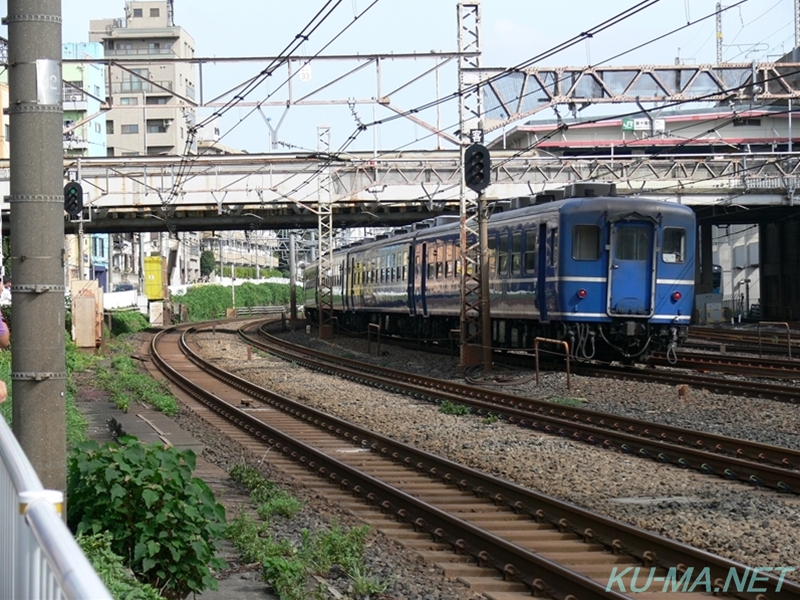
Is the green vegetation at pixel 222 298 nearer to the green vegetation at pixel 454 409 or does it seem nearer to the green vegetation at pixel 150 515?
the green vegetation at pixel 454 409

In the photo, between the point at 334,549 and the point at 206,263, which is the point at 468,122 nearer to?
the point at 334,549

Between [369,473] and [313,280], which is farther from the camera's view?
[313,280]

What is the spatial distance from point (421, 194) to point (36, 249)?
35606 mm

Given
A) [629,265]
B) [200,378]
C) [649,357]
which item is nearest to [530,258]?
[629,265]

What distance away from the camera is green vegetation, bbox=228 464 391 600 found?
22.0 feet

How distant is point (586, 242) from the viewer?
69.5ft

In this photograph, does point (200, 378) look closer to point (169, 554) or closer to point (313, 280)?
point (169, 554)

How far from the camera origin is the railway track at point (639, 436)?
10.5 m

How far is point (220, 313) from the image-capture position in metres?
79.4

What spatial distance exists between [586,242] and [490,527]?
13154mm

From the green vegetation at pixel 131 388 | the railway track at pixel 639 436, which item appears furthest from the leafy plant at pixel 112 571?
the green vegetation at pixel 131 388

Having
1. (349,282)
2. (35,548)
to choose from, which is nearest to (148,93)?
(349,282)

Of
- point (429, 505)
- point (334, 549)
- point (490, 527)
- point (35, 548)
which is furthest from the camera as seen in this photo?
A: point (429, 505)

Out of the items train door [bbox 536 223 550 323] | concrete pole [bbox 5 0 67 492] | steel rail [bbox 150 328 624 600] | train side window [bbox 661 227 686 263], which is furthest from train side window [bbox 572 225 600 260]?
concrete pole [bbox 5 0 67 492]
